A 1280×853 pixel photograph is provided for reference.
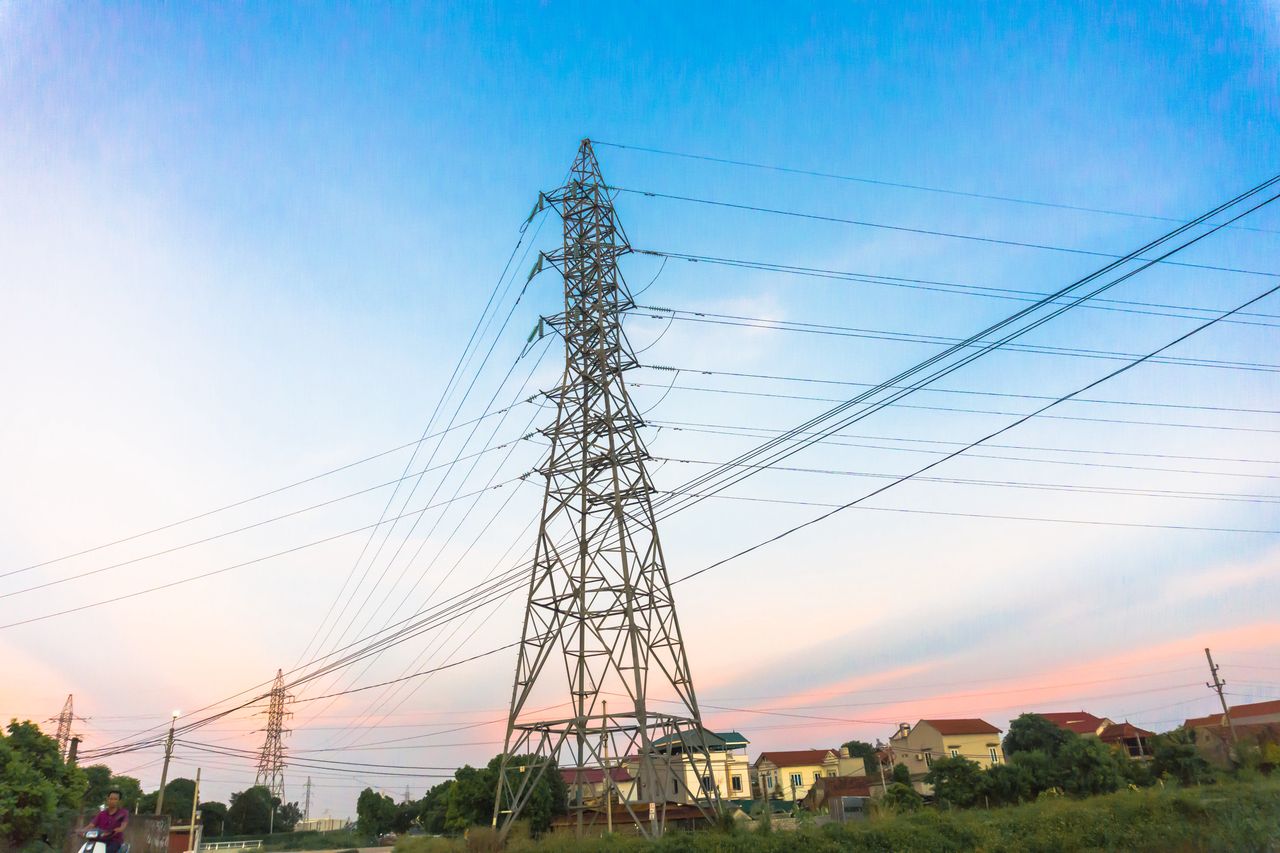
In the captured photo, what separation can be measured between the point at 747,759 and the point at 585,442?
58311 millimetres

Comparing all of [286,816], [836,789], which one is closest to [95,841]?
[836,789]

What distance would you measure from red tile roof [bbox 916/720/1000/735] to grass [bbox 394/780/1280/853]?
147 ft

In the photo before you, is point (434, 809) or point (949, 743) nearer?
point (434, 809)

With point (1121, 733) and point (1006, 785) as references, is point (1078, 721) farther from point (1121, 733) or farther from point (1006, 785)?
point (1006, 785)

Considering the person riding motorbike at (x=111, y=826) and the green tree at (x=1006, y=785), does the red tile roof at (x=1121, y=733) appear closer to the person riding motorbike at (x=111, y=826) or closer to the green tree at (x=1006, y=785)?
the green tree at (x=1006, y=785)

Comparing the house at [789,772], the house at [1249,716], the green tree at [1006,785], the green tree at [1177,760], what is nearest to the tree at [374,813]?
the house at [789,772]

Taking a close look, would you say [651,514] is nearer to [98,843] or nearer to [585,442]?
[585,442]

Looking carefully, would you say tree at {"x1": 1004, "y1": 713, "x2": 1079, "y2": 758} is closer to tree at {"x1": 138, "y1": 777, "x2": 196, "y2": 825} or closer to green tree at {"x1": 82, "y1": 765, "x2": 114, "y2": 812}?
green tree at {"x1": 82, "y1": 765, "x2": 114, "y2": 812}

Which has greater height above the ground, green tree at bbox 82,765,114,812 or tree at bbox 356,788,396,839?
green tree at bbox 82,765,114,812

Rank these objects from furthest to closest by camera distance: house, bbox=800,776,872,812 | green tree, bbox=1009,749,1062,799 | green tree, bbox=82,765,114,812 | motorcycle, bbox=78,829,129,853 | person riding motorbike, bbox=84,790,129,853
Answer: house, bbox=800,776,872,812, green tree, bbox=82,765,114,812, green tree, bbox=1009,749,1062,799, person riding motorbike, bbox=84,790,129,853, motorcycle, bbox=78,829,129,853

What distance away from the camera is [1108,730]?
238 feet

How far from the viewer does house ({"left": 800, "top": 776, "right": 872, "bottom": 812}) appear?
60669 millimetres

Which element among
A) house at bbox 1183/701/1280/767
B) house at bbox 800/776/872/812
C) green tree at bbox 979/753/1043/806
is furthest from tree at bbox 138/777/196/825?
house at bbox 1183/701/1280/767

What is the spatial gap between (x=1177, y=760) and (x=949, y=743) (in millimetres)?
29358
